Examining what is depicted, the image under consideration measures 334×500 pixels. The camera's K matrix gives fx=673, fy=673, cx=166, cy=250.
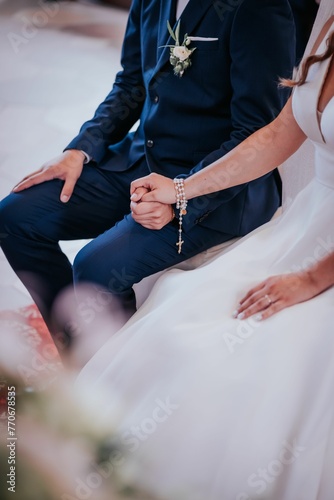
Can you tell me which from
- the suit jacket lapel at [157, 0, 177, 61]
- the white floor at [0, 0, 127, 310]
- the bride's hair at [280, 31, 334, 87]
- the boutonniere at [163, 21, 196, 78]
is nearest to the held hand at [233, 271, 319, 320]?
the bride's hair at [280, 31, 334, 87]

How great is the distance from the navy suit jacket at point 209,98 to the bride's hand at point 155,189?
83 mm

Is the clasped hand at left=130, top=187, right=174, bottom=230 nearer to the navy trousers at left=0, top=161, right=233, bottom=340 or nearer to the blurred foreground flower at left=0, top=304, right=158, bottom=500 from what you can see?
the navy trousers at left=0, top=161, right=233, bottom=340

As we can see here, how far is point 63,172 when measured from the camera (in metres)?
2.00

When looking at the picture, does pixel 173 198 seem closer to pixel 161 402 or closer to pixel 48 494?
pixel 161 402

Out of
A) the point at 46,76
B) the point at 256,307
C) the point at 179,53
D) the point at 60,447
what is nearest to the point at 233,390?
the point at 256,307

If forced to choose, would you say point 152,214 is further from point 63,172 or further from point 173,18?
point 173,18

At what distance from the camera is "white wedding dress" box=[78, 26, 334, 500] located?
1.31 m

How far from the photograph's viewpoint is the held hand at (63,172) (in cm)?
200

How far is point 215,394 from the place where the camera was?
1.34 m

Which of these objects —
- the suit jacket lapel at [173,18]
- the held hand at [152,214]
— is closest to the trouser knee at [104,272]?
the held hand at [152,214]

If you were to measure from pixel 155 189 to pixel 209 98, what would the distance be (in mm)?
304

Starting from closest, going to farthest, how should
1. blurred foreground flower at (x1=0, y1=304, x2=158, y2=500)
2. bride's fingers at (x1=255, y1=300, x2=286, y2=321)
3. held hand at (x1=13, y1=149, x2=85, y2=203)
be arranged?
1. blurred foreground flower at (x1=0, y1=304, x2=158, y2=500)
2. bride's fingers at (x1=255, y1=300, x2=286, y2=321)
3. held hand at (x1=13, y1=149, x2=85, y2=203)

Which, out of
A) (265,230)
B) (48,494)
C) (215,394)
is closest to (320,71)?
(265,230)

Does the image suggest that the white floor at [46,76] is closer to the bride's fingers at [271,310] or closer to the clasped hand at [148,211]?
the clasped hand at [148,211]
